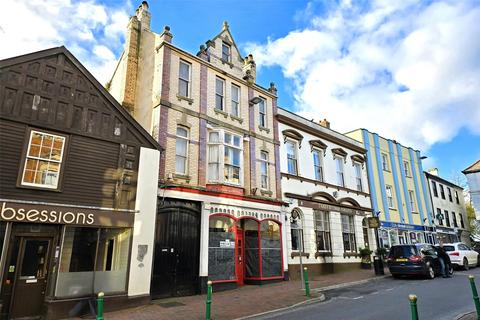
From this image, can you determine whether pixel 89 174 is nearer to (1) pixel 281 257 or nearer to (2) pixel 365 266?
(1) pixel 281 257

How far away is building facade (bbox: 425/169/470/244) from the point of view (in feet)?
108

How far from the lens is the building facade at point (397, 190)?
25.8 metres

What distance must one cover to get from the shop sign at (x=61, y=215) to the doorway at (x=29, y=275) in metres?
0.69

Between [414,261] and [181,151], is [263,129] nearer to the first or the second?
[181,151]

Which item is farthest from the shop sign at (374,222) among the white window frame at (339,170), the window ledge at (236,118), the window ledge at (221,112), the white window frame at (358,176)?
the window ledge at (221,112)

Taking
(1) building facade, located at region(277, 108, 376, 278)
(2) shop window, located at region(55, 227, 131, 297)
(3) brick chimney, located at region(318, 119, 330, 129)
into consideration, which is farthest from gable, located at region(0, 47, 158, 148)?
(3) brick chimney, located at region(318, 119, 330, 129)

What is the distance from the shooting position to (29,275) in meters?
9.51

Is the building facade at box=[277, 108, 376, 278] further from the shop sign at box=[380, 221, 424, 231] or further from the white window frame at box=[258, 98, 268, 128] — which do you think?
the shop sign at box=[380, 221, 424, 231]

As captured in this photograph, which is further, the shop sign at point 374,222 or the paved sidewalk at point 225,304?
the shop sign at point 374,222

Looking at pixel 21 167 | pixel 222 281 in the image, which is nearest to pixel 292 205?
pixel 222 281

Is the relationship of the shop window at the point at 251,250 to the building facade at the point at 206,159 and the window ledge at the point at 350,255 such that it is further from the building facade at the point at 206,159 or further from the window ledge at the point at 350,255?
the window ledge at the point at 350,255

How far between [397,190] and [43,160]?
2696 cm

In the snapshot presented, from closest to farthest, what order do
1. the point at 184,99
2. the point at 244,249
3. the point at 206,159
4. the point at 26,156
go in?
the point at 26,156
the point at 184,99
the point at 206,159
the point at 244,249

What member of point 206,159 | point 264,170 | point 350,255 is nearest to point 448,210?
point 350,255
